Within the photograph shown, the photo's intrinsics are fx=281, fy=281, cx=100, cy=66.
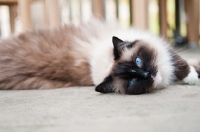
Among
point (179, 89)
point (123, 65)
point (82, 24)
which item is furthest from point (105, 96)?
point (82, 24)

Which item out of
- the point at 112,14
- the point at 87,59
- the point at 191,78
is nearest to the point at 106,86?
the point at 87,59

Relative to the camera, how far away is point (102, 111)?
1003 millimetres

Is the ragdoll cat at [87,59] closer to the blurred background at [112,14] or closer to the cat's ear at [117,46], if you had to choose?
the cat's ear at [117,46]

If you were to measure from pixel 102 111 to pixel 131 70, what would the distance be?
343 mm

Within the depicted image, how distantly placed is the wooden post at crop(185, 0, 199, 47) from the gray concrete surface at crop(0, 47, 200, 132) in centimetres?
228

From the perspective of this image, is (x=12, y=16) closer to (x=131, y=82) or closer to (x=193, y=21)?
(x=193, y=21)

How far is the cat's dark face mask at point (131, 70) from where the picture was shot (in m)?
1.27

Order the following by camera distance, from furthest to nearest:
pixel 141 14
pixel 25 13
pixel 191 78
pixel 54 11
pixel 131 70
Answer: pixel 25 13 < pixel 54 11 < pixel 141 14 < pixel 191 78 < pixel 131 70

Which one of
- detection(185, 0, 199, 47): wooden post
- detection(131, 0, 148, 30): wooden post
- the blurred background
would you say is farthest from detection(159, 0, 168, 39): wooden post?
detection(131, 0, 148, 30): wooden post

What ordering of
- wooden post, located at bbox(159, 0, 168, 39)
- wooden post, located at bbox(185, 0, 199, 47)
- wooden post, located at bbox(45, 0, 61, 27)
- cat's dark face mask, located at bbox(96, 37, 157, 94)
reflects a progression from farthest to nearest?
1. wooden post, located at bbox(159, 0, 168, 39)
2. wooden post, located at bbox(185, 0, 199, 47)
3. wooden post, located at bbox(45, 0, 61, 27)
4. cat's dark face mask, located at bbox(96, 37, 157, 94)

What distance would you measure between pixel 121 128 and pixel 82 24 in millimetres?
1177

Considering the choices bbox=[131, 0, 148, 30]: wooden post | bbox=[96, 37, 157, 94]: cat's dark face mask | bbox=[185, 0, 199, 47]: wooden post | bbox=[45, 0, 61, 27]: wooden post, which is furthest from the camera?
bbox=[185, 0, 199, 47]: wooden post

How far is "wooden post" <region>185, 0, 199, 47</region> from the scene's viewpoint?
345cm

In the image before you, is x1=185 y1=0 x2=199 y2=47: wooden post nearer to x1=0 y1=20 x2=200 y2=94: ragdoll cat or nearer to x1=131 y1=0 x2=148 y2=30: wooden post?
x1=131 y1=0 x2=148 y2=30: wooden post
